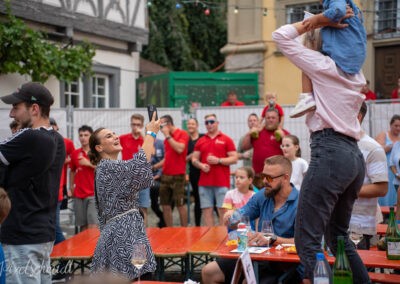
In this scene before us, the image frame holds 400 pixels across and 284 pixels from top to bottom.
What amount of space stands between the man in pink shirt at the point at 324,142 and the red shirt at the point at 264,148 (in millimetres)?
6113

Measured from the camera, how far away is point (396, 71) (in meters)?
16.6

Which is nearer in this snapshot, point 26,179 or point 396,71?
point 26,179

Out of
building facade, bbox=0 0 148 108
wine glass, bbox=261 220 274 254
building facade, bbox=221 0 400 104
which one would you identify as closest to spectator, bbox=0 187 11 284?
wine glass, bbox=261 220 274 254

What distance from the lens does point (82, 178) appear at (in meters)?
9.51

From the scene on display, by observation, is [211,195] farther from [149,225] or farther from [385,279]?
[385,279]

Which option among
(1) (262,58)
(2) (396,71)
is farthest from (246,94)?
(2) (396,71)

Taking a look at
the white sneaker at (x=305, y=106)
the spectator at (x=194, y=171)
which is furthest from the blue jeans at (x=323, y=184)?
the spectator at (x=194, y=171)

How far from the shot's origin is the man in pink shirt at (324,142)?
3.40 m

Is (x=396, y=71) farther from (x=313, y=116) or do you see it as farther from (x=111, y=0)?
(x=313, y=116)

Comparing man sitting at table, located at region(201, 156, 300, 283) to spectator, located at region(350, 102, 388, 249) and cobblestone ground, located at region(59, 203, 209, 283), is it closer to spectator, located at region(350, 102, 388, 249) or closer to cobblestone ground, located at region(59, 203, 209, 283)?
spectator, located at region(350, 102, 388, 249)

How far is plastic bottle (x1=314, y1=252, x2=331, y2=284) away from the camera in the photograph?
3.42 metres

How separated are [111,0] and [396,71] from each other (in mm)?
7277

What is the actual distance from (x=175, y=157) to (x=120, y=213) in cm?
617

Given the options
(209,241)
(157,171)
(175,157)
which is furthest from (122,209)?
(157,171)
